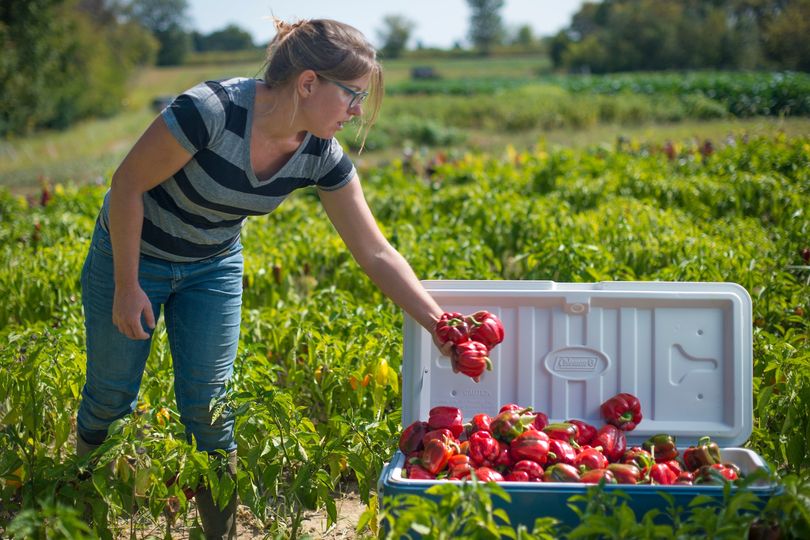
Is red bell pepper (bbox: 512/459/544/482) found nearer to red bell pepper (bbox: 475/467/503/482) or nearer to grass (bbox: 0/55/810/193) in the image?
red bell pepper (bbox: 475/467/503/482)

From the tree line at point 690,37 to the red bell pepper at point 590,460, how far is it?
12285 millimetres

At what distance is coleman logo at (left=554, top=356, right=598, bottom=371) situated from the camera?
8.44 feet

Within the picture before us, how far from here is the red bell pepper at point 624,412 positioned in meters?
2.44

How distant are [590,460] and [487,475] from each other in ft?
0.93

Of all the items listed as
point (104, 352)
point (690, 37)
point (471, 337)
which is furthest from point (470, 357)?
point (690, 37)

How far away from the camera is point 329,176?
245 cm

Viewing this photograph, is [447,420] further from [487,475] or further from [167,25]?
[167,25]

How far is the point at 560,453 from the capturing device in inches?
88.7

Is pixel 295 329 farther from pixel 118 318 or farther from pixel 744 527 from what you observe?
pixel 744 527

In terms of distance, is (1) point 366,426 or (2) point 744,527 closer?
(2) point 744,527

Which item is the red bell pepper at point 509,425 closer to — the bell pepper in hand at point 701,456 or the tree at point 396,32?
the bell pepper in hand at point 701,456

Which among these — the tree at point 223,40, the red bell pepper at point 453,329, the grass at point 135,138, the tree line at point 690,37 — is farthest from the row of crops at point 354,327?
the tree at point 223,40

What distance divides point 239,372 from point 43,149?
901 inches

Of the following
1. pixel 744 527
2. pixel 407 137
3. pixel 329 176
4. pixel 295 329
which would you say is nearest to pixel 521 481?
pixel 744 527
